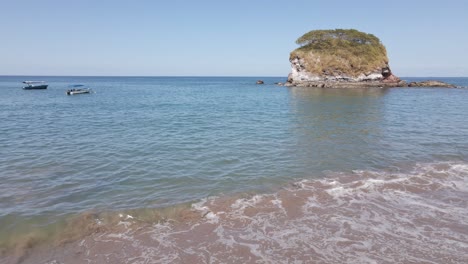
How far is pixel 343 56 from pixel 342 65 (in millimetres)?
3177

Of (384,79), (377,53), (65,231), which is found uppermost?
(377,53)

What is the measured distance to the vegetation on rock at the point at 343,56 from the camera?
302 ft

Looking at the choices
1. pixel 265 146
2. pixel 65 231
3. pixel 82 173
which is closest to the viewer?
pixel 65 231

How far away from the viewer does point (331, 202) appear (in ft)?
35.9

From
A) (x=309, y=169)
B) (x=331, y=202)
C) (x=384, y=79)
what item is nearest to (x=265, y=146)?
(x=309, y=169)

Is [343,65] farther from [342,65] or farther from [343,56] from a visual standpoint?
[343,56]

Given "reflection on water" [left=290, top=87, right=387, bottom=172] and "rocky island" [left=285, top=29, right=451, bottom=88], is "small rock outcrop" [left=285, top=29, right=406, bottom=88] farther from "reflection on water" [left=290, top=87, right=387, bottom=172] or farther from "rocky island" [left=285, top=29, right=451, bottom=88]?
"reflection on water" [left=290, top=87, right=387, bottom=172]

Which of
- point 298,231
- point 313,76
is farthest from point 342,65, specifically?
point 298,231

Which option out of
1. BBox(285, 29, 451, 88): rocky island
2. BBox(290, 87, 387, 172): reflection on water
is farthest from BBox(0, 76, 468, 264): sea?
BBox(285, 29, 451, 88): rocky island

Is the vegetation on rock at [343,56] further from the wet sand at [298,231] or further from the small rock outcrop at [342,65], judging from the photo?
the wet sand at [298,231]

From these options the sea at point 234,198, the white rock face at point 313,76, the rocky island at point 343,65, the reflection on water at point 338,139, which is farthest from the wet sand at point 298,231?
the white rock face at point 313,76

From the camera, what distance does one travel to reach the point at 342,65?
92500mm

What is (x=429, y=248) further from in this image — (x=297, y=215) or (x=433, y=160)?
(x=433, y=160)

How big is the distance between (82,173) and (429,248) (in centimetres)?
1428
